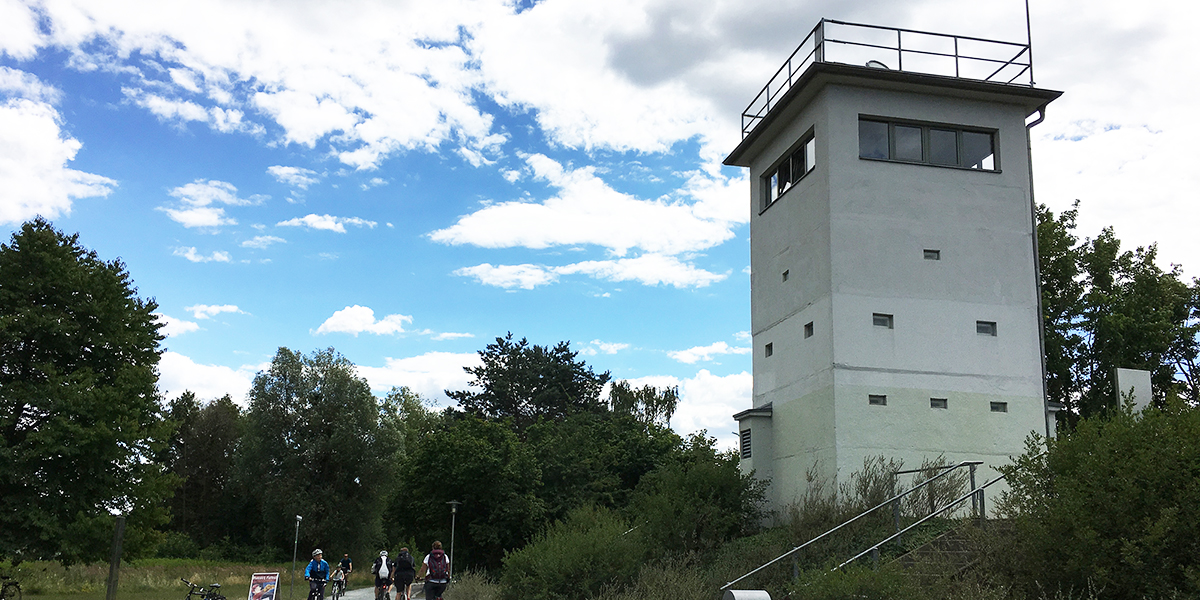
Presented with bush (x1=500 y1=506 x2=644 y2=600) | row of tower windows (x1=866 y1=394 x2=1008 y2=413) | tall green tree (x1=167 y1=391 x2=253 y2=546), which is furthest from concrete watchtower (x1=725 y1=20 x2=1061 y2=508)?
tall green tree (x1=167 y1=391 x2=253 y2=546)

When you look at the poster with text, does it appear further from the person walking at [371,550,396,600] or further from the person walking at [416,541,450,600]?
the person walking at [416,541,450,600]

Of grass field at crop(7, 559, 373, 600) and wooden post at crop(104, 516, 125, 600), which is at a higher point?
wooden post at crop(104, 516, 125, 600)

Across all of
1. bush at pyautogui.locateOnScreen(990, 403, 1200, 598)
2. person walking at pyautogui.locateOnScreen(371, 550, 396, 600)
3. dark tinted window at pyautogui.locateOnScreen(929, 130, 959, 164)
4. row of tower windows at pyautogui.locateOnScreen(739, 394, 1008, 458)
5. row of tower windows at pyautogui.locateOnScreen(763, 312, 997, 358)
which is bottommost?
person walking at pyautogui.locateOnScreen(371, 550, 396, 600)

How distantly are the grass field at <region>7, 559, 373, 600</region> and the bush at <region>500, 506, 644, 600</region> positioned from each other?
1928 centimetres

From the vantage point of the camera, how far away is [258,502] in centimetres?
7244

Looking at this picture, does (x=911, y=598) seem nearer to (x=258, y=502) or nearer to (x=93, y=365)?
(x=93, y=365)

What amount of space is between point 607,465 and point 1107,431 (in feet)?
122

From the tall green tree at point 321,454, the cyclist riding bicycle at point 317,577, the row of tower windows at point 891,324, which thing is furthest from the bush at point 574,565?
the tall green tree at point 321,454

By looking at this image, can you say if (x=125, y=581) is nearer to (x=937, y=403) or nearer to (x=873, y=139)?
(x=937, y=403)

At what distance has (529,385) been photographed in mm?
70562

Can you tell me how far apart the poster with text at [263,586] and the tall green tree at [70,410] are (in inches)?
384

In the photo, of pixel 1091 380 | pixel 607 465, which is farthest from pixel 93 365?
pixel 1091 380

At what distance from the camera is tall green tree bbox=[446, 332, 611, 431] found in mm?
69875

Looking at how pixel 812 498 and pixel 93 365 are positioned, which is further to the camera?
pixel 93 365
